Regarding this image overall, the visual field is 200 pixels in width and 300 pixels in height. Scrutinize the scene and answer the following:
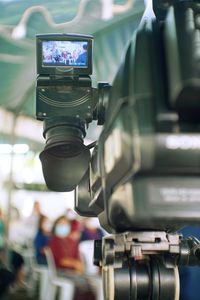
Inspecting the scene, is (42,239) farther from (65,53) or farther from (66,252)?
(65,53)

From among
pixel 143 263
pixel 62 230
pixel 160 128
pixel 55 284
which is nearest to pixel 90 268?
pixel 55 284

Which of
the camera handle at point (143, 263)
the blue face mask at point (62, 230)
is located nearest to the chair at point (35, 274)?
the blue face mask at point (62, 230)

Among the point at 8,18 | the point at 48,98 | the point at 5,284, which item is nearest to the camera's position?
the point at 48,98

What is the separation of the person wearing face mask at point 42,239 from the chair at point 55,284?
0.34 ft

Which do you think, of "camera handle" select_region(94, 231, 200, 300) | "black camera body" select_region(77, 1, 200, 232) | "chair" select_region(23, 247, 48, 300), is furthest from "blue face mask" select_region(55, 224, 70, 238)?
"black camera body" select_region(77, 1, 200, 232)

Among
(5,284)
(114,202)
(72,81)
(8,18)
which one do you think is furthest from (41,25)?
(114,202)

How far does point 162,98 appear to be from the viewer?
0.78 m

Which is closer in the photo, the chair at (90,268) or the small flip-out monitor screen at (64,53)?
the small flip-out monitor screen at (64,53)

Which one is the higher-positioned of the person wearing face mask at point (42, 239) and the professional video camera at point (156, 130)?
the professional video camera at point (156, 130)

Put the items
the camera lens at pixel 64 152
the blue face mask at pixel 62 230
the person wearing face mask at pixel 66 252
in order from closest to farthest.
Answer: the camera lens at pixel 64 152 → the person wearing face mask at pixel 66 252 → the blue face mask at pixel 62 230

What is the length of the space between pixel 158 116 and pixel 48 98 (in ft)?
1.85

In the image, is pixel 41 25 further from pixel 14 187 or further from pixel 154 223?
pixel 154 223

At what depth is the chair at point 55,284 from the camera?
4816 millimetres

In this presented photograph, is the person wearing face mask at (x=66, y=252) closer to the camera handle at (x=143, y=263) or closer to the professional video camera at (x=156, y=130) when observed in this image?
the camera handle at (x=143, y=263)
